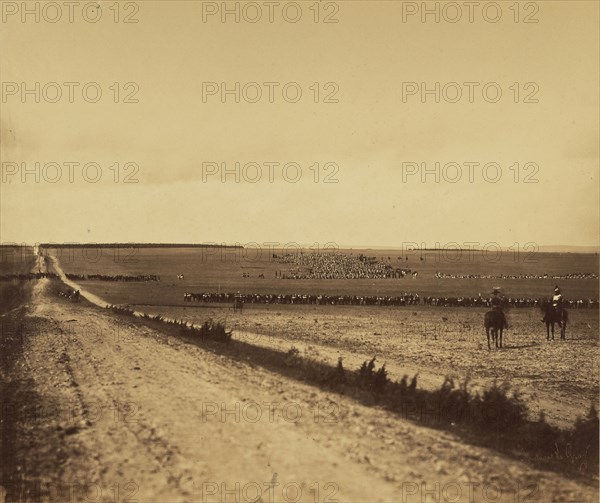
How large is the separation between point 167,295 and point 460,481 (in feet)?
157

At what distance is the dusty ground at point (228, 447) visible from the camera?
7777 millimetres

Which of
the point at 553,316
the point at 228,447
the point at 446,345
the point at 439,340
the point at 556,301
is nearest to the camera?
the point at 228,447

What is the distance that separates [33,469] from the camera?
8.43 metres

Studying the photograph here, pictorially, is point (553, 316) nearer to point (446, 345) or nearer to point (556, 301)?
point (556, 301)

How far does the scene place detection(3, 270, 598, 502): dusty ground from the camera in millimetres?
7777

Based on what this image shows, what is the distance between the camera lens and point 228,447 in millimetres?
9266

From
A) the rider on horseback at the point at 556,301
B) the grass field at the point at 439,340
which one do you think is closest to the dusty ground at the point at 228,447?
the grass field at the point at 439,340

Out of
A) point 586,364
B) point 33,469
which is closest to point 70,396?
point 33,469

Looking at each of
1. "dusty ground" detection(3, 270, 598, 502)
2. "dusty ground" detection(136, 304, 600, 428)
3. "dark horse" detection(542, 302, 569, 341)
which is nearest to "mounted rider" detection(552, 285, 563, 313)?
"dark horse" detection(542, 302, 569, 341)

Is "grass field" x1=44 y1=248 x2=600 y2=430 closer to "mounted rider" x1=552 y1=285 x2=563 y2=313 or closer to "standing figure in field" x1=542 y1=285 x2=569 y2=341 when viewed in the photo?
"standing figure in field" x1=542 y1=285 x2=569 y2=341

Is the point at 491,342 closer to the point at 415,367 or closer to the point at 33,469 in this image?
the point at 415,367

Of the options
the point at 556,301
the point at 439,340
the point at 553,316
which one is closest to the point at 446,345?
the point at 439,340

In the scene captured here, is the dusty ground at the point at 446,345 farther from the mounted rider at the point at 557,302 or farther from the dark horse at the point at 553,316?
the mounted rider at the point at 557,302

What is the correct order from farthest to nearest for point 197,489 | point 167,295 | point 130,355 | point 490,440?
point 167,295 → point 130,355 → point 490,440 → point 197,489
